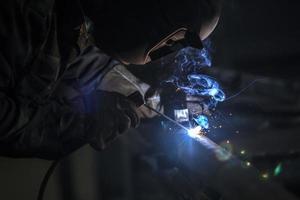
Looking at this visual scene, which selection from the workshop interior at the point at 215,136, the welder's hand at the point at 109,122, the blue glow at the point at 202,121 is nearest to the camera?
the workshop interior at the point at 215,136

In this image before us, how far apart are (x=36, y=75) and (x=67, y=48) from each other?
0.23 meters

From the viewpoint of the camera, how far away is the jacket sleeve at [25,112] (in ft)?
6.82

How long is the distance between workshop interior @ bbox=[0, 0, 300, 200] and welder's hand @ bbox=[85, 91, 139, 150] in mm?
203

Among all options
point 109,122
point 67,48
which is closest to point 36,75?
point 67,48

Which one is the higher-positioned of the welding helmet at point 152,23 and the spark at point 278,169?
the welding helmet at point 152,23

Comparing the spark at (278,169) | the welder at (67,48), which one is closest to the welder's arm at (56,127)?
the welder at (67,48)

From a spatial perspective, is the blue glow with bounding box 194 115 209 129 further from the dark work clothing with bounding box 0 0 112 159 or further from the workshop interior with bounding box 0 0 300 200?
the dark work clothing with bounding box 0 0 112 159

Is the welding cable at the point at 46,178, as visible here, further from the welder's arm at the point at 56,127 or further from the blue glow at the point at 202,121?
the blue glow at the point at 202,121

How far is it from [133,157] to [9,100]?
869 millimetres

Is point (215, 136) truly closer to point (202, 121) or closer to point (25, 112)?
point (202, 121)

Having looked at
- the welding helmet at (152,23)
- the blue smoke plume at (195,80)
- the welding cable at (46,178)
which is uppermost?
the welding helmet at (152,23)

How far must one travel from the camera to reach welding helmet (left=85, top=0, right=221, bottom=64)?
88.4 inches

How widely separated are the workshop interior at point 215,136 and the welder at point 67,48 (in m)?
0.21

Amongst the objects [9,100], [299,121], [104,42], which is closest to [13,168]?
[9,100]
